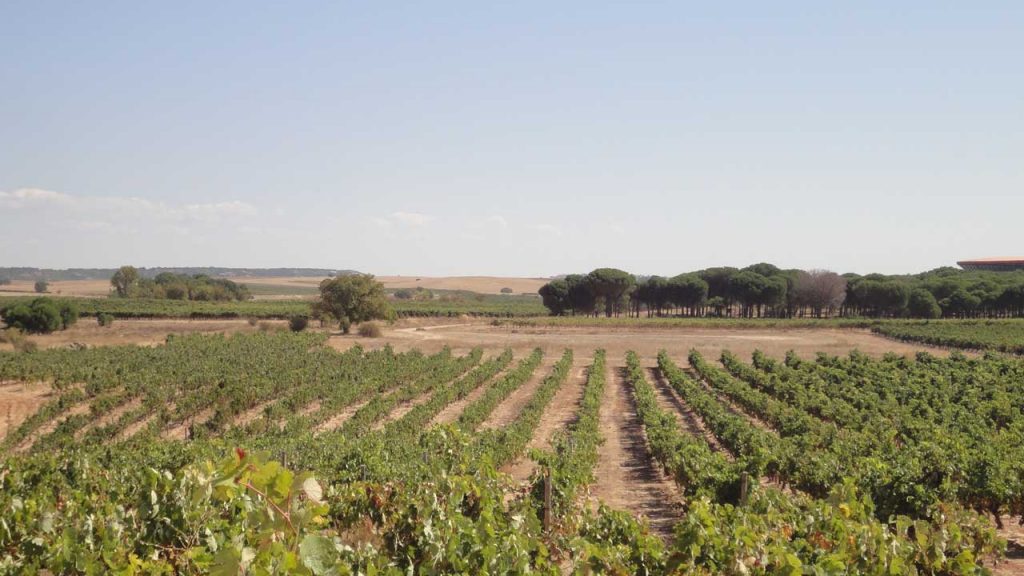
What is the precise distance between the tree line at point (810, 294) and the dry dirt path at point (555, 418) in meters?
47.3

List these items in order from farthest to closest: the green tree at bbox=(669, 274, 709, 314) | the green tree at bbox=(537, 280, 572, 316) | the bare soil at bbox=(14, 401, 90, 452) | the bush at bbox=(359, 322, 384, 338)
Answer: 1. the green tree at bbox=(669, 274, 709, 314)
2. the green tree at bbox=(537, 280, 572, 316)
3. the bush at bbox=(359, 322, 384, 338)
4. the bare soil at bbox=(14, 401, 90, 452)

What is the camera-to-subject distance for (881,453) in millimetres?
14695

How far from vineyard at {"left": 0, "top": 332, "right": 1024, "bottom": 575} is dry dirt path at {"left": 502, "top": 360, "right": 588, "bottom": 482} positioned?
0.53 ft

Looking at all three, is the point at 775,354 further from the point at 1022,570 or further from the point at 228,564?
the point at 228,564

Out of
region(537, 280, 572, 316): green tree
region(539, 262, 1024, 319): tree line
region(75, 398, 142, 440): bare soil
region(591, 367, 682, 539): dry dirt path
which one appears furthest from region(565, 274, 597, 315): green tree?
region(75, 398, 142, 440): bare soil

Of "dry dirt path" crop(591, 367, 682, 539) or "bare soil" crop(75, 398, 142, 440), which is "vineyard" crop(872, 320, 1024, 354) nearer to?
"dry dirt path" crop(591, 367, 682, 539)

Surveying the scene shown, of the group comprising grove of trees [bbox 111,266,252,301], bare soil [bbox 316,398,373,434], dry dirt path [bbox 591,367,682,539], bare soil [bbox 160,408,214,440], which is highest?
grove of trees [bbox 111,266,252,301]

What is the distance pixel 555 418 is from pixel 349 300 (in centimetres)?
3686

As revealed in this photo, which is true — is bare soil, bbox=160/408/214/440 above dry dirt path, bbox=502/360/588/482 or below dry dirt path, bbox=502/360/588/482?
below

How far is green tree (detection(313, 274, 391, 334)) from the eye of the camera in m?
58.3

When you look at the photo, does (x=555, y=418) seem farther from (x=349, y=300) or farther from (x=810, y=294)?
(x=810, y=294)

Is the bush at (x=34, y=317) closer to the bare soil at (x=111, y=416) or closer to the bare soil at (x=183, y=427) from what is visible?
the bare soil at (x=111, y=416)

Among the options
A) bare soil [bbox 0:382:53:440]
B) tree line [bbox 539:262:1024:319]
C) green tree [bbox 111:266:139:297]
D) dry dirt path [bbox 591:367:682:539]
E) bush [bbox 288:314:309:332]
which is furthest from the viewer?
green tree [bbox 111:266:139:297]

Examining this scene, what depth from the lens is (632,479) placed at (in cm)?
1686
